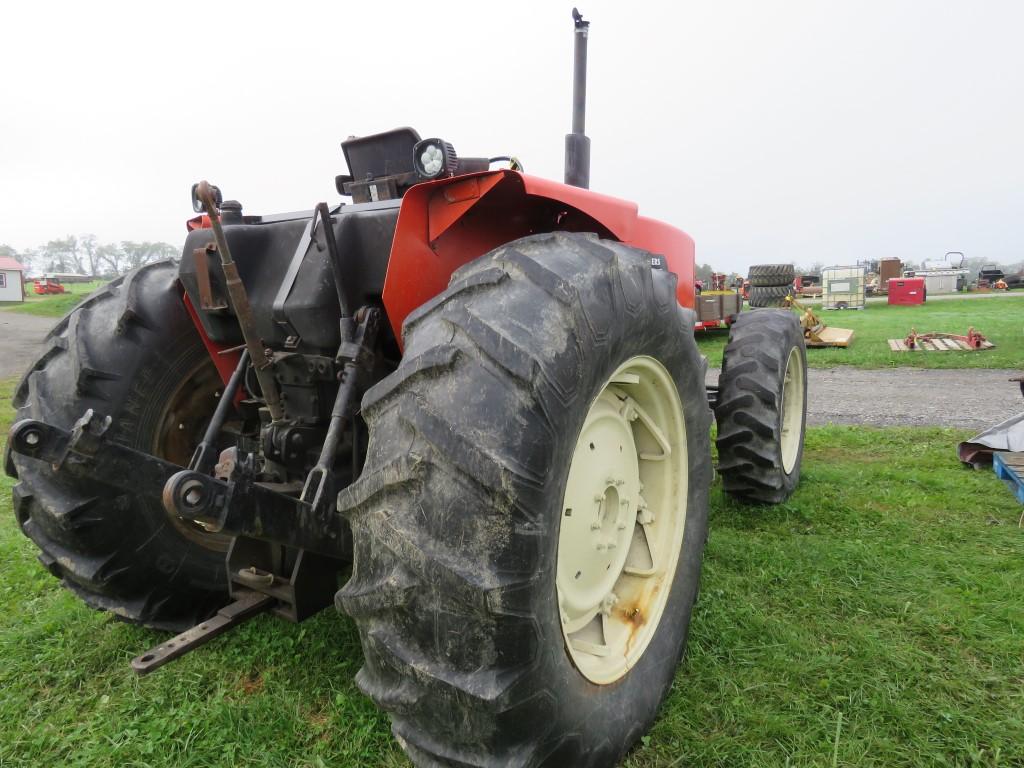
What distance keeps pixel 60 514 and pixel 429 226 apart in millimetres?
1575

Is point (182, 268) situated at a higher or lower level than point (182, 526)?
higher

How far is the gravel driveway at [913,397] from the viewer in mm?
6789

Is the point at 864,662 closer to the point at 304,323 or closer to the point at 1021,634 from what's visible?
the point at 1021,634

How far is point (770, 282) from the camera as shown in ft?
38.3

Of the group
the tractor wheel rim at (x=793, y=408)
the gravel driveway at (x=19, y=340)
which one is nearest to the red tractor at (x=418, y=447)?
the tractor wheel rim at (x=793, y=408)

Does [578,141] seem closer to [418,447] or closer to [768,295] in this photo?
[418,447]

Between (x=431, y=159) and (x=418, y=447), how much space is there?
869mm

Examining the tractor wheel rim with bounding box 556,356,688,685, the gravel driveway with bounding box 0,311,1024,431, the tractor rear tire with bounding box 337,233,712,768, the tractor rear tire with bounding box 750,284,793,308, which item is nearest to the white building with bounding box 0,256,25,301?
the gravel driveway with bounding box 0,311,1024,431

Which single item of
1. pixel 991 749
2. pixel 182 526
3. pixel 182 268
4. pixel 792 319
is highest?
pixel 182 268

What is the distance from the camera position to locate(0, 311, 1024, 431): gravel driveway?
6.80 m

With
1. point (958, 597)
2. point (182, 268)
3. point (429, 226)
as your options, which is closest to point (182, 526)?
point (182, 268)

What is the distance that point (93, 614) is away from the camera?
111 inches

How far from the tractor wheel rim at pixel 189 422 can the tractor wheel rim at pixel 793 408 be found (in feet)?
11.3

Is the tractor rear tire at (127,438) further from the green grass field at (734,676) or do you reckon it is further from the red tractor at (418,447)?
the green grass field at (734,676)
